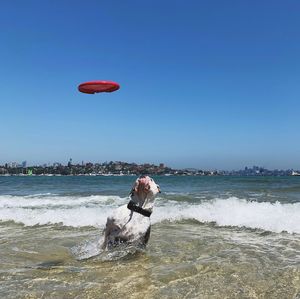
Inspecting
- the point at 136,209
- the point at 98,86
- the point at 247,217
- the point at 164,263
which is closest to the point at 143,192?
the point at 136,209

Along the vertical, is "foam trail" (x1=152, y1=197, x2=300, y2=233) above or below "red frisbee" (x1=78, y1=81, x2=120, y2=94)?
below

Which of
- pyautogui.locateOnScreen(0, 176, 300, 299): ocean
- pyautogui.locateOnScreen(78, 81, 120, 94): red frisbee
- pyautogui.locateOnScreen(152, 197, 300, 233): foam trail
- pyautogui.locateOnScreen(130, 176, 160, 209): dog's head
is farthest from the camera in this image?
pyautogui.locateOnScreen(152, 197, 300, 233): foam trail

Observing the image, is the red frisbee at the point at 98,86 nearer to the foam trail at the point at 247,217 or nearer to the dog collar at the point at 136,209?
the dog collar at the point at 136,209

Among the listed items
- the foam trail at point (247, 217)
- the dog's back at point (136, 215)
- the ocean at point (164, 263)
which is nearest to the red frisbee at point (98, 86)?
the dog's back at point (136, 215)

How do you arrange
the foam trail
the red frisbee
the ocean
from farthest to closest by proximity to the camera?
the foam trail → the red frisbee → the ocean

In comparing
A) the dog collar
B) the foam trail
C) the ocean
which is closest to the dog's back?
the dog collar

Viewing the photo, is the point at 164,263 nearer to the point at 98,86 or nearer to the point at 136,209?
the point at 136,209

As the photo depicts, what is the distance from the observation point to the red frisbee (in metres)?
9.81

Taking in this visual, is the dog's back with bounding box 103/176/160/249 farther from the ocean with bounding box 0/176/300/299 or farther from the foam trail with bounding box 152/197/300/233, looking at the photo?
the foam trail with bounding box 152/197/300/233

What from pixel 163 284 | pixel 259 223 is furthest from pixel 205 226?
pixel 163 284

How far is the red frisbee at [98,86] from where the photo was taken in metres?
9.81

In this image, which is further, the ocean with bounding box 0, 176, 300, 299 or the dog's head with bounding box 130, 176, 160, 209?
the dog's head with bounding box 130, 176, 160, 209

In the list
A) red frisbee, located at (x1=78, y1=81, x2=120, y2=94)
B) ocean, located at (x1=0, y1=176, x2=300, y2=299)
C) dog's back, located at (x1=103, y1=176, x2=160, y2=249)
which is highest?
red frisbee, located at (x1=78, y1=81, x2=120, y2=94)

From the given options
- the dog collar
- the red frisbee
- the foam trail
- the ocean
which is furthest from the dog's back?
the foam trail
